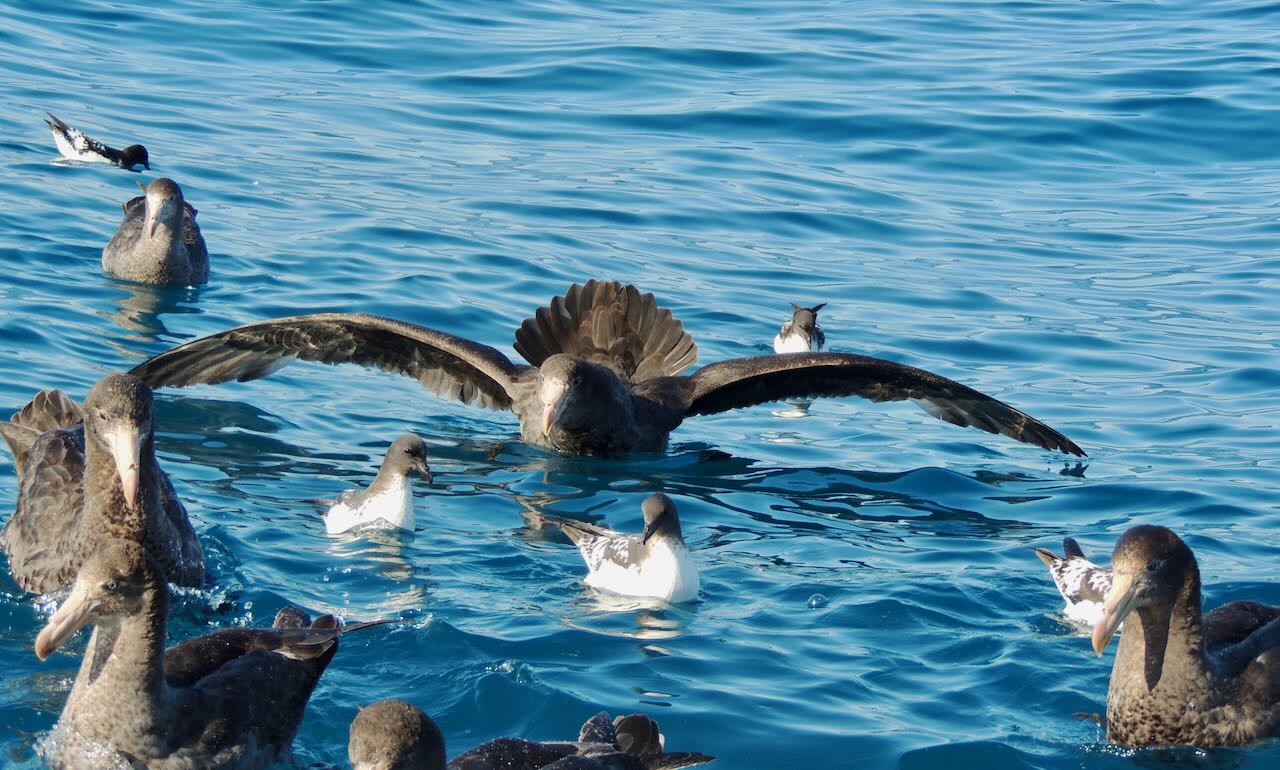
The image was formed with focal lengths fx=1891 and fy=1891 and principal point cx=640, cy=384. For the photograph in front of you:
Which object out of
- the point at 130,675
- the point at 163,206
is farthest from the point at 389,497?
the point at 163,206

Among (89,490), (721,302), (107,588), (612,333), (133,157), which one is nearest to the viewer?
(107,588)

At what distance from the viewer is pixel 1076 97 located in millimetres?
21453

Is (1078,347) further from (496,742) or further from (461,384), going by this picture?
(496,742)

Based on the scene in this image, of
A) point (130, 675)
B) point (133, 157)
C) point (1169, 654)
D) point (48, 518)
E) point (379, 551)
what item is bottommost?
point (379, 551)

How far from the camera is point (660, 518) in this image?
8812 mm

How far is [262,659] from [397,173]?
A: 1125 centimetres

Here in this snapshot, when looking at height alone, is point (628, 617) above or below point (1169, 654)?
below

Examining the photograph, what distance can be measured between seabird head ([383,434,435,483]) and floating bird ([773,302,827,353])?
4.06 meters

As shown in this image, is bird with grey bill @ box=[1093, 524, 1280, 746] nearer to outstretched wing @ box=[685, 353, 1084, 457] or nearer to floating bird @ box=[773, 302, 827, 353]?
outstretched wing @ box=[685, 353, 1084, 457]

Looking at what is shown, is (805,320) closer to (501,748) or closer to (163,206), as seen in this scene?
(163,206)

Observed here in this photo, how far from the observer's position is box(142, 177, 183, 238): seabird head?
1389 centimetres

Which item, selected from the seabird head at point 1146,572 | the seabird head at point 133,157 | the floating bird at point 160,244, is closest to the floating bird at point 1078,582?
the seabird head at point 1146,572

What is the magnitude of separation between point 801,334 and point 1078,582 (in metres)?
4.84

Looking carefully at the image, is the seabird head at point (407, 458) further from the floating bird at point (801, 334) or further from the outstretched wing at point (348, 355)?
the floating bird at point (801, 334)
